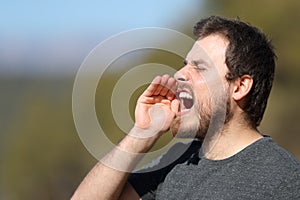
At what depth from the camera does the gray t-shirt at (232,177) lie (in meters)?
3.67

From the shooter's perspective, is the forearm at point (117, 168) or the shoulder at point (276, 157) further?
the forearm at point (117, 168)

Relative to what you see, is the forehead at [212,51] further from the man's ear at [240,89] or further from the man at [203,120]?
the man's ear at [240,89]

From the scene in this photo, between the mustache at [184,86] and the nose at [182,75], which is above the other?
the nose at [182,75]

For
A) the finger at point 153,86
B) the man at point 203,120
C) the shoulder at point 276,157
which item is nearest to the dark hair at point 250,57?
the man at point 203,120

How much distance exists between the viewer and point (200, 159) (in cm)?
396

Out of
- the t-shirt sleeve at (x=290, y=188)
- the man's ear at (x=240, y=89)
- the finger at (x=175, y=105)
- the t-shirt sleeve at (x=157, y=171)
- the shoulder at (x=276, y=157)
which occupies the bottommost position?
the t-shirt sleeve at (x=157, y=171)

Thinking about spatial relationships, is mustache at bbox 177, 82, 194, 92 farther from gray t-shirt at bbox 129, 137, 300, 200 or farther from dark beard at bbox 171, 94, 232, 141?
gray t-shirt at bbox 129, 137, 300, 200

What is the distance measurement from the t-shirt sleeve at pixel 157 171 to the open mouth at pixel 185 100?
0.21 m

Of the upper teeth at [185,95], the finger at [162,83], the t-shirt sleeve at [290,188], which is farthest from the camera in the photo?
the upper teeth at [185,95]

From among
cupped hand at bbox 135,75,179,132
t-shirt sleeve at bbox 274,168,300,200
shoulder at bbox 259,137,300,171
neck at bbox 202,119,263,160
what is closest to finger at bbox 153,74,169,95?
cupped hand at bbox 135,75,179,132

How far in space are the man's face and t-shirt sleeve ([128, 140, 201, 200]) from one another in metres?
0.14

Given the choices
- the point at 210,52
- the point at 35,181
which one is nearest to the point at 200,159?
the point at 210,52

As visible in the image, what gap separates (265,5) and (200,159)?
60.0ft

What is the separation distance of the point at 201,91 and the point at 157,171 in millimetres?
434
